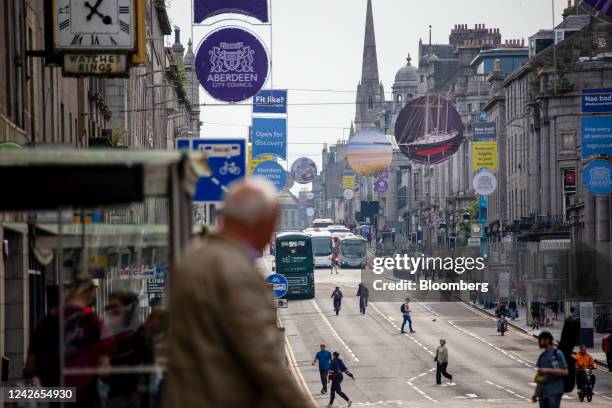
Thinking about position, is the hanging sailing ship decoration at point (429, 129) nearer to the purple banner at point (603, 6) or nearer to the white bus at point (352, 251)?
the purple banner at point (603, 6)

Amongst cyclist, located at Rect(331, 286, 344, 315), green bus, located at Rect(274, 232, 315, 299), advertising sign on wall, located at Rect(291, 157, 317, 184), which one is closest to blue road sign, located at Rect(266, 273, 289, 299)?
cyclist, located at Rect(331, 286, 344, 315)

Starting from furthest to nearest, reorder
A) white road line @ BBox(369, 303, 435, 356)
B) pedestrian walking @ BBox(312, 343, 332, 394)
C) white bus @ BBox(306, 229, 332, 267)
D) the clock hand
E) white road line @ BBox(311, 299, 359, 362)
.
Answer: white bus @ BBox(306, 229, 332, 267) → white road line @ BBox(369, 303, 435, 356) → white road line @ BBox(311, 299, 359, 362) → pedestrian walking @ BBox(312, 343, 332, 394) → the clock hand

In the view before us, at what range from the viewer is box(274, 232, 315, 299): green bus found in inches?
3477

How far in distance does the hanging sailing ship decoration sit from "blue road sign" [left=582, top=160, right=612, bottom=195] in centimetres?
702

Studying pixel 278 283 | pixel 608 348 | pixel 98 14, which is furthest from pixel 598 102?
pixel 98 14

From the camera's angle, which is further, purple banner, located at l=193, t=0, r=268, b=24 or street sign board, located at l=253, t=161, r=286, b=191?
street sign board, located at l=253, t=161, r=286, b=191

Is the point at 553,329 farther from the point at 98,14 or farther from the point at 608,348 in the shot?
the point at 98,14

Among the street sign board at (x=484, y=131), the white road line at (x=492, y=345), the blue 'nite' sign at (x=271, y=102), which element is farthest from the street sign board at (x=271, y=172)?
the street sign board at (x=484, y=131)

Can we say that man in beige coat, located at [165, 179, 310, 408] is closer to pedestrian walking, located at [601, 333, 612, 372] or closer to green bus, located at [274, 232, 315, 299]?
pedestrian walking, located at [601, 333, 612, 372]

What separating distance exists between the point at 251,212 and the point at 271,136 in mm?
42650

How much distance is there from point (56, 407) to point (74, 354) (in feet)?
3.87

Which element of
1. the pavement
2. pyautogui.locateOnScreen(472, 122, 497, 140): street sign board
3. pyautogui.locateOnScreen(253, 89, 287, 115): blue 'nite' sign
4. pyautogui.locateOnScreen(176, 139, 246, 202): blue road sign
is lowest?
the pavement

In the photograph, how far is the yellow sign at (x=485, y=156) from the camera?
78.8m

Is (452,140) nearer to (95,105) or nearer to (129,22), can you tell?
(95,105)
